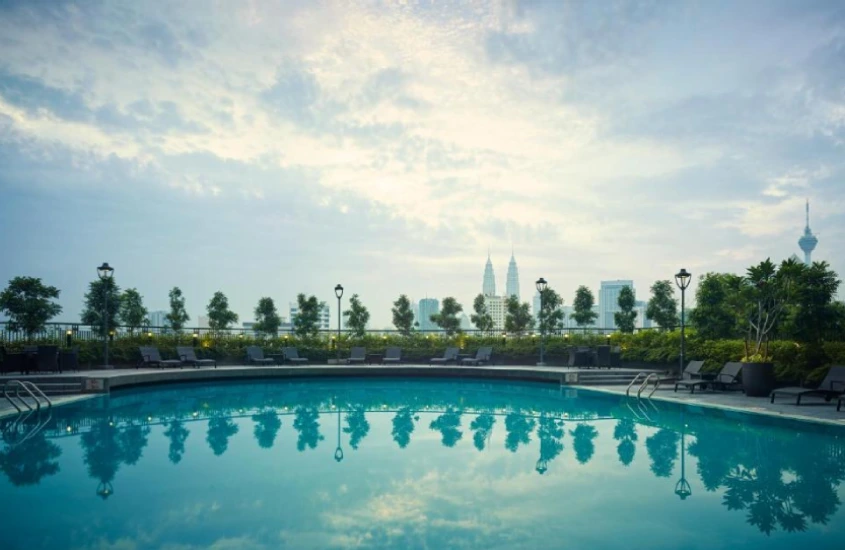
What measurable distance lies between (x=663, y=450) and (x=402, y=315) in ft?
61.4

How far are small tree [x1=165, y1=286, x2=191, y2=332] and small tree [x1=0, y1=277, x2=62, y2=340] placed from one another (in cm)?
701

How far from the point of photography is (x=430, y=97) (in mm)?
17922

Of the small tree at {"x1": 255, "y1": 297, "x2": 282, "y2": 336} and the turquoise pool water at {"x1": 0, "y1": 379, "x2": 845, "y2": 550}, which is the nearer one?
the turquoise pool water at {"x1": 0, "y1": 379, "x2": 845, "y2": 550}

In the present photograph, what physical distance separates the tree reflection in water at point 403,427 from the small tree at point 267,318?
1254 cm

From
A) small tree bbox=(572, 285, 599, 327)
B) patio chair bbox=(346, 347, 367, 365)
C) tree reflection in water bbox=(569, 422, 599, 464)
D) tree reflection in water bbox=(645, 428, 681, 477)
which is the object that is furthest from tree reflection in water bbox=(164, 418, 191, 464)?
small tree bbox=(572, 285, 599, 327)

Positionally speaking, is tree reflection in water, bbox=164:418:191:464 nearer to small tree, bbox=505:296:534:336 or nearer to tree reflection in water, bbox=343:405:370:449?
tree reflection in water, bbox=343:405:370:449

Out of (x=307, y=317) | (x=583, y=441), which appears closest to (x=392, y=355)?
(x=307, y=317)

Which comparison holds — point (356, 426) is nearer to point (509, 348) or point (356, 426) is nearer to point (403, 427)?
point (403, 427)

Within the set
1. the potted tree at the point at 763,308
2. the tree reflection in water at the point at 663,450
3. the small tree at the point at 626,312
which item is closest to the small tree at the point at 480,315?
the small tree at the point at 626,312

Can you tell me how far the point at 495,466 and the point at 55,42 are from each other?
14677mm

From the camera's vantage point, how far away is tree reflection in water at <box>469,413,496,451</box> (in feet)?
28.0

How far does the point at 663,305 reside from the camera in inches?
975

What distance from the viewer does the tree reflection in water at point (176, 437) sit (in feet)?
24.6

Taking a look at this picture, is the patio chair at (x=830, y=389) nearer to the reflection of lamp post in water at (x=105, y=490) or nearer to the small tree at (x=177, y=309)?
the reflection of lamp post in water at (x=105, y=490)
